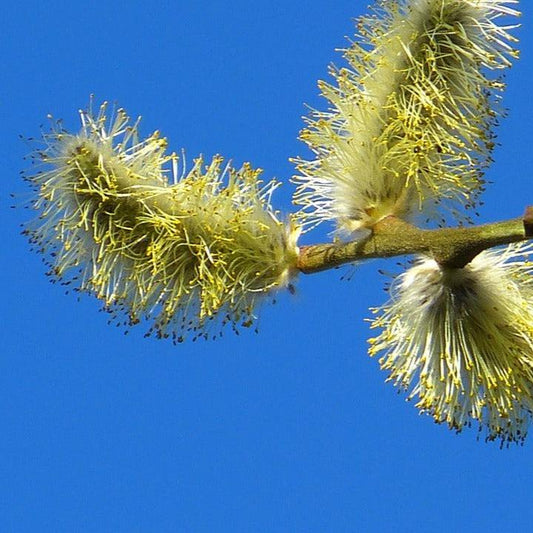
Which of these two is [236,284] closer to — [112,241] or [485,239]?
[112,241]

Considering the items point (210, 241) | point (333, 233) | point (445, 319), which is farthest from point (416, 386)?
point (210, 241)

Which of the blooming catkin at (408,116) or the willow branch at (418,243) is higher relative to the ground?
the blooming catkin at (408,116)

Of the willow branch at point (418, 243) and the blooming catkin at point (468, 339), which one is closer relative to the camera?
the willow branch at point (418, 243)

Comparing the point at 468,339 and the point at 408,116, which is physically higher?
the point at 408,116

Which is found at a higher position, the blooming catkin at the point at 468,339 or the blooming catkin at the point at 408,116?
the blooming catkin at the point at 408,116
